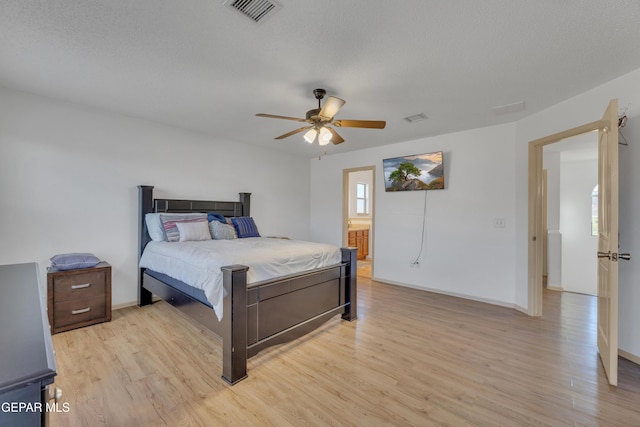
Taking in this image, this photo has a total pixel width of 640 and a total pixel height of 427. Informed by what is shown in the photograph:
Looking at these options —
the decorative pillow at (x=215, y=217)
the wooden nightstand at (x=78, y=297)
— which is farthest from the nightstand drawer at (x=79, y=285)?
the decorative pillow at (x=215, y=217)

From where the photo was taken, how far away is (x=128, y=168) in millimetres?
3820

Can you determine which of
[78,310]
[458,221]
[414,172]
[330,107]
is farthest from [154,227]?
[458,221]

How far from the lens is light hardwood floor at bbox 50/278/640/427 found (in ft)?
6.00

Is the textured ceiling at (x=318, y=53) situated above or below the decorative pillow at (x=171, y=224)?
above

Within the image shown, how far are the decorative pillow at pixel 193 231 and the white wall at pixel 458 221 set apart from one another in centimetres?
306

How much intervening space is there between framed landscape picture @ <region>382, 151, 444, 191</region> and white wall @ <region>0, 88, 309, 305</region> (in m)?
2.84

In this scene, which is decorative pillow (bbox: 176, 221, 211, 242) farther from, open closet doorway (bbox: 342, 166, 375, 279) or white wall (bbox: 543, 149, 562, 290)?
white wall (bbox: 543, 149, 562, 290)

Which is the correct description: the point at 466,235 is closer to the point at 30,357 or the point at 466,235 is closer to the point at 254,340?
the point at 254,340

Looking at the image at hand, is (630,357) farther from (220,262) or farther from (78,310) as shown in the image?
(78,310)

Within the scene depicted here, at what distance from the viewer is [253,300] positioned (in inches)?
93.4

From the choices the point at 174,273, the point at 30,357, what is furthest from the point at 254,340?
the point at 30,357

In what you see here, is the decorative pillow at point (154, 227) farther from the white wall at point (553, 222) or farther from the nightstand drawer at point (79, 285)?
the white wall at point (553, 222)

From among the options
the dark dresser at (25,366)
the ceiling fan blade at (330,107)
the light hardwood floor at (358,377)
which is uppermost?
the ceiling fan blade at (330,107)

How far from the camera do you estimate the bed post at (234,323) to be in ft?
7.10
